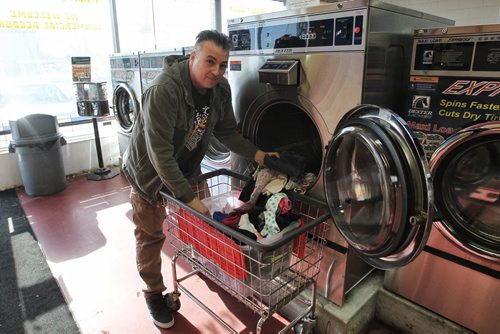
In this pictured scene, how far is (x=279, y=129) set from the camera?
2.15 m

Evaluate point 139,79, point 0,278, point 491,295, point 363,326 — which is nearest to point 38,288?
point 0,278

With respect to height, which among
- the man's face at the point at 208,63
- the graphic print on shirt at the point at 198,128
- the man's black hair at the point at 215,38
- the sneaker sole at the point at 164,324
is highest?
the man's black hair at the point at 215,38

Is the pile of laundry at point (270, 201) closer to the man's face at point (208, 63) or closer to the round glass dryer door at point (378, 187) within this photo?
the round glass dryer door at point (378, 187)

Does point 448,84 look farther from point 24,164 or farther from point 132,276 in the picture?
point 24,164

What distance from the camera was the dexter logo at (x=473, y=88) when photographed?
138 cm

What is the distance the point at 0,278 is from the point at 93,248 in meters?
0.60

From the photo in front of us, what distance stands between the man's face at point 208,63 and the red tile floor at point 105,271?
130 centimetres

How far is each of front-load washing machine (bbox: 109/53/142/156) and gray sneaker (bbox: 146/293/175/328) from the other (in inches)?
92.2

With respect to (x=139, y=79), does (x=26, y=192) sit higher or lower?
lower

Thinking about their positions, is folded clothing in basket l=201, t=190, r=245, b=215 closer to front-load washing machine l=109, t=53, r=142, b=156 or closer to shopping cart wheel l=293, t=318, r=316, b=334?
shopping cart wheel l=293, t=318, r=316, b=334

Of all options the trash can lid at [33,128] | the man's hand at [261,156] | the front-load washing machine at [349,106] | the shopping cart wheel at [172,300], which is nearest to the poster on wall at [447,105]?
the front-load washing machine at [349,106]

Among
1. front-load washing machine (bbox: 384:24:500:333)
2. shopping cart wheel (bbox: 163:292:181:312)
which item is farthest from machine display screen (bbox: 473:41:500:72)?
shopping cart wheel (bbox: 163:292:181:312)

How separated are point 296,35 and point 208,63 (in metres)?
0.46

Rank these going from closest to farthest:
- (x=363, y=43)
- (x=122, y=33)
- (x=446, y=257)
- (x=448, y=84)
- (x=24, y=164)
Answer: (x=363, y=43)
(x=448, y=84)
(x=446, y=257)
(x=24, y=164)
(x=122, y=33)
